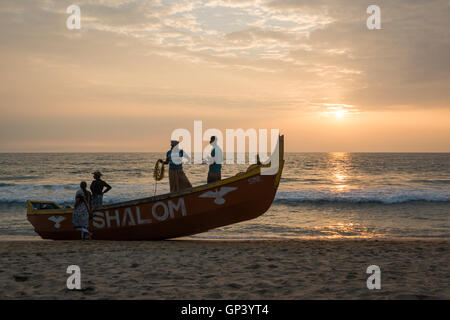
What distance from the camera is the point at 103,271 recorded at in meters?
6.98

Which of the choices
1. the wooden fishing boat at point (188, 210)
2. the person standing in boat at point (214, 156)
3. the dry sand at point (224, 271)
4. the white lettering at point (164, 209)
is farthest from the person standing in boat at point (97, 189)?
the person standing in boat at point (214, 156)

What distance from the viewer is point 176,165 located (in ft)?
33.8

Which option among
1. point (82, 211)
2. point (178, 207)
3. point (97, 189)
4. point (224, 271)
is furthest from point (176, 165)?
point (224, 271)

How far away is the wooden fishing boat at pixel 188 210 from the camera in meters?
9.95

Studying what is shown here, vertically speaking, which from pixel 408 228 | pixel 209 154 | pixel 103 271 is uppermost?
pixel 209 154

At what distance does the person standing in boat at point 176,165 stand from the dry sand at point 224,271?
1690mm

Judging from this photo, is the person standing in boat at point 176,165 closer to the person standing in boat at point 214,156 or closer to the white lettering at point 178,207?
the white lettering at point 178,207

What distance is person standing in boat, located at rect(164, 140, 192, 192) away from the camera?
10078 millimetres

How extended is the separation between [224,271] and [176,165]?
403 cm

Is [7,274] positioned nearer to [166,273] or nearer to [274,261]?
[166,273]

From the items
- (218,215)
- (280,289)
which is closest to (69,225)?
(218,215)

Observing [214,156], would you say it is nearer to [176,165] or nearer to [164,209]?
[176,165]
